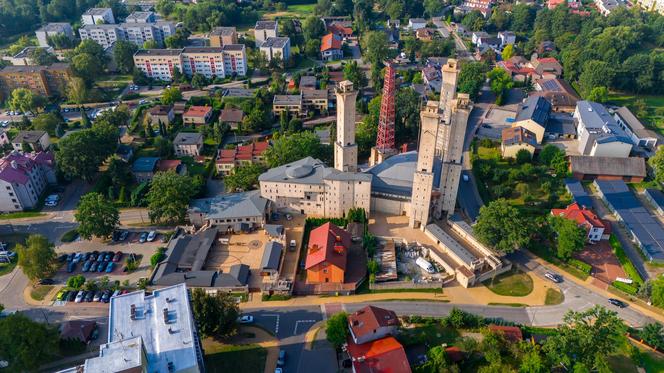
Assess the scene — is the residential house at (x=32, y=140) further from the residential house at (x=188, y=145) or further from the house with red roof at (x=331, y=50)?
the house with red roof at (x=331, y=50)

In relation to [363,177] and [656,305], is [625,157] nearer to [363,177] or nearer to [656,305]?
[656,305]

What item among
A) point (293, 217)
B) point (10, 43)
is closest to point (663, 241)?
point (293, 217)

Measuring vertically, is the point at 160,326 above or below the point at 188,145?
above

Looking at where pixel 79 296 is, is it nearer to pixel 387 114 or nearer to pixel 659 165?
pixel 387 114

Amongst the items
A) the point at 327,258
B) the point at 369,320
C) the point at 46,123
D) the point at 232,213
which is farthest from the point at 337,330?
the point at 46,123

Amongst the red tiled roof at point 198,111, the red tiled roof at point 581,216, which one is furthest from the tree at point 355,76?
the red tiled roof at point 581,216
